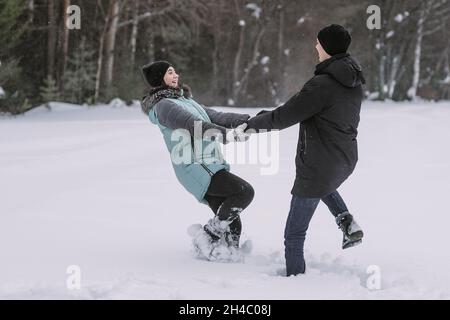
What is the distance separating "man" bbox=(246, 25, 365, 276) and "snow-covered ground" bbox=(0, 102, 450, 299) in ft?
1.99

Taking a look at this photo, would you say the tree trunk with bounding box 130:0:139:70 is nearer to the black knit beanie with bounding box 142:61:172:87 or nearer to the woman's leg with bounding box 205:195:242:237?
the black knit beanie with bounding box 142:61:172:87

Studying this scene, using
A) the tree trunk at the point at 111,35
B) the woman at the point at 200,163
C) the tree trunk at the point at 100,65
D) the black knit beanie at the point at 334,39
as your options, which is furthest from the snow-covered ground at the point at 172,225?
the tree trunk at the point at 111,35

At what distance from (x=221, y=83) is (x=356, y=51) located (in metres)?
6.63

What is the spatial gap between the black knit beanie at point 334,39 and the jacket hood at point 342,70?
5cm

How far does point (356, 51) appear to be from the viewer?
30406 millimetres

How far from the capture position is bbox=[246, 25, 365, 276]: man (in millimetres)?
3988

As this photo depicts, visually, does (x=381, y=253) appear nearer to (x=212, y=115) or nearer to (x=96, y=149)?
(x=212, y=115)

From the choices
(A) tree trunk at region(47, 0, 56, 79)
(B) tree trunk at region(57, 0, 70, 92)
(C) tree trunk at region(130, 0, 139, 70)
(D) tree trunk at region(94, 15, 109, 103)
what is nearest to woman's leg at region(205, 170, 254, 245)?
(D) tree trunk at region(94, 15, 109, 103)

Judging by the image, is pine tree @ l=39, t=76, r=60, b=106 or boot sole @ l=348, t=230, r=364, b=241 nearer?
boot sole @ l=348, t=230, r=364, b=241

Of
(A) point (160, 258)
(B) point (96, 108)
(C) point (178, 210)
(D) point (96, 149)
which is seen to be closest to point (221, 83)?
(B) point (96, 108)

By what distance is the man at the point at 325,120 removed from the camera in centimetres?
399

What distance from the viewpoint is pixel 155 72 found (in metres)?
4.73

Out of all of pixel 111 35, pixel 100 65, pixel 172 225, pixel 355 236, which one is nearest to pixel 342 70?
pixel 355 236

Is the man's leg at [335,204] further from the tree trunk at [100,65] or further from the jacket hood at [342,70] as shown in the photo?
the tree trunk at [100,65]
